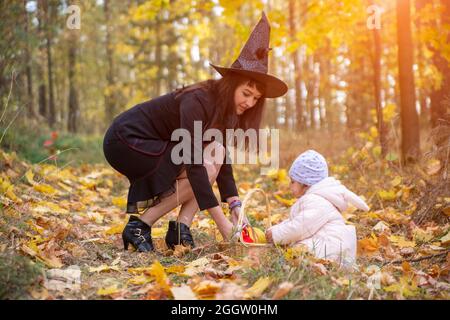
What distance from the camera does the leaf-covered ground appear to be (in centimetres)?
221

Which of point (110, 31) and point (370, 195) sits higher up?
point (110, 31)

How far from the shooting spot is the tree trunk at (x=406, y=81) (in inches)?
232

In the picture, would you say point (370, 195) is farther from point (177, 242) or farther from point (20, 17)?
point (20, 17)

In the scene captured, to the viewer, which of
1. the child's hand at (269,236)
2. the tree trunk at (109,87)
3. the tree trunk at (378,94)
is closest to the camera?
the child's hand at (269,236)

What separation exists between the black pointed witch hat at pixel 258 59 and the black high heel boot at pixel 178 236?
1.02m

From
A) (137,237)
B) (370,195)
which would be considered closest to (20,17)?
(137,237)

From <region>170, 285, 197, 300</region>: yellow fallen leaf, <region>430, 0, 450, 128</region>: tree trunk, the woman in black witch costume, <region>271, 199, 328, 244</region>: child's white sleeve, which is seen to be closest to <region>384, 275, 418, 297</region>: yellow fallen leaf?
<region>271, 199, 328, 244</region>: child's white sleeve

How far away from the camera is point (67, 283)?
235 centimetres

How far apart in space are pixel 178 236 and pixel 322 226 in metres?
0.92

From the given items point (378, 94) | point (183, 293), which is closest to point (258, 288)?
point (183, 293)

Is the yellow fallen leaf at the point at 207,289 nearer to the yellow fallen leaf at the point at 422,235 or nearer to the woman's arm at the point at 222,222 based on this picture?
the woman's arm at the point at 222,222

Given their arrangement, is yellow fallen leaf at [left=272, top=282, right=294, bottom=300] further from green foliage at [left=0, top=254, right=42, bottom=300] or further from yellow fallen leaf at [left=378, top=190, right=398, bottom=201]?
yellow fallen leaf at [left=378, top=190, right=398, bottom=201]

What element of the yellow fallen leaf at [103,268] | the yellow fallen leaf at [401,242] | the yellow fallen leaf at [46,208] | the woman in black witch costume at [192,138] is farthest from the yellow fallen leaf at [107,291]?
the yellow fallen leaf at [401,242]

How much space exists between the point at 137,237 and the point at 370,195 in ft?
7.82
